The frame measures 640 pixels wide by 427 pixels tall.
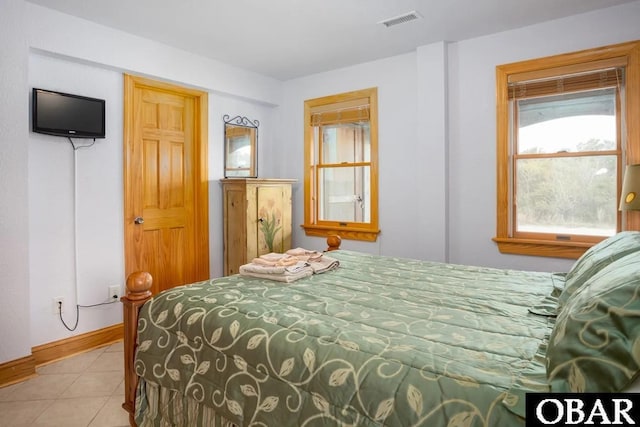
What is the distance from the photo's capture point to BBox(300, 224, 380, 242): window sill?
4.11m

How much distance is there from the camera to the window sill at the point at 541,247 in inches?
119

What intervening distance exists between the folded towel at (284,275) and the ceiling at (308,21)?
1951 mm

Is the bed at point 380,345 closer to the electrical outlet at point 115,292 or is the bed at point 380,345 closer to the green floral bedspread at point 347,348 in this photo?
the green floral bedspread at point 347,348

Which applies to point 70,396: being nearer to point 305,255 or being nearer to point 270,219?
point 305,255

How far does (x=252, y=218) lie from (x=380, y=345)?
291 centimetres

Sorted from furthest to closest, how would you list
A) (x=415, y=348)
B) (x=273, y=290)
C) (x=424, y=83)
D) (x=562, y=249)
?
(x=424, y=83) < (x=562, y=249) < (x=273, y=290) < (x=415, y=348)

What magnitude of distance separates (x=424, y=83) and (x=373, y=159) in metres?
0.90

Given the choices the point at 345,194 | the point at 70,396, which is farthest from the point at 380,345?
the point at 345,194

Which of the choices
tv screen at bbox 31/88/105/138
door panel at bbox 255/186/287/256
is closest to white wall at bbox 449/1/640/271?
door panel at bbox 255/186/287/256

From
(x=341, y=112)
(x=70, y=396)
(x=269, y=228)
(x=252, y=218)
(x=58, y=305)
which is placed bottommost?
(x=70, y=396)

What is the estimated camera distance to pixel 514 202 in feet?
11.0

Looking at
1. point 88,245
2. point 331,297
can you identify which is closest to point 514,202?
point 331,297

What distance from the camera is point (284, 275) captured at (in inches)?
80.4

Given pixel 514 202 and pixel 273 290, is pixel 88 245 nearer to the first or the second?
pixel 273 290
